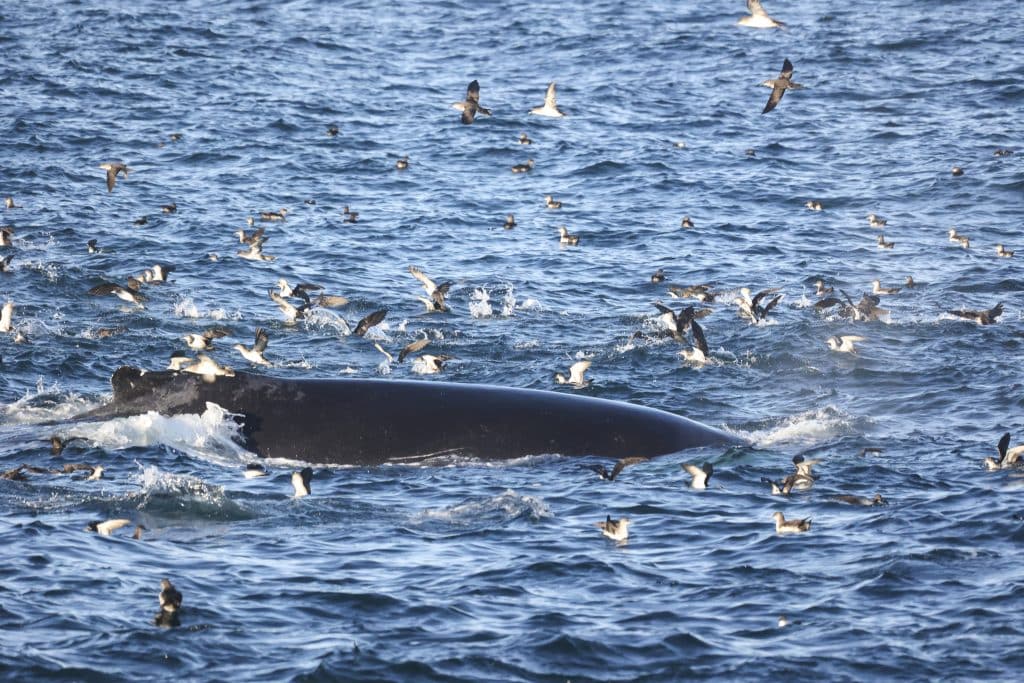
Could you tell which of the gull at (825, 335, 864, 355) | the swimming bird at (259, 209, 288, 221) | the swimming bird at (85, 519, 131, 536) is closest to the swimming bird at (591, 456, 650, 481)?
the swimming bird at (85, 519, 131, 536)

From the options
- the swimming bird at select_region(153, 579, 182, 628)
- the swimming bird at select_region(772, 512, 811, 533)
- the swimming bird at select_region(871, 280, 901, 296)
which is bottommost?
the swimming bird at select_region(153, 579, 182, 628)

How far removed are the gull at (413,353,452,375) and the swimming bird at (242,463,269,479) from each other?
6103 millimetres

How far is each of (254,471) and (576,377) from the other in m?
6.32

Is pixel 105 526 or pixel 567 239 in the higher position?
pixel 567 239

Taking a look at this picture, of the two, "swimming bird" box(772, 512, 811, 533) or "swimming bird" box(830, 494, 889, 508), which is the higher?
"swimming bird" box(830, 494, 889, 508)

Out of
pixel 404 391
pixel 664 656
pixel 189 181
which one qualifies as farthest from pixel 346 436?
pixel 189 181

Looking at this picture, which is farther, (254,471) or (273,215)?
(273,215)

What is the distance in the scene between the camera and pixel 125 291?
2397cm

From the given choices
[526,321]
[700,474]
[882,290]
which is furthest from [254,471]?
[882,290]

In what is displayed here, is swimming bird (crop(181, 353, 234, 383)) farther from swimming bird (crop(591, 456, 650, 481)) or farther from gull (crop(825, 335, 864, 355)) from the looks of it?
gull (crop(825, 335, 864, 355))

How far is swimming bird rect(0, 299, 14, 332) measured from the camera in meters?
22.1

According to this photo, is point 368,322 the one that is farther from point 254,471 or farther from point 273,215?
point 273,215

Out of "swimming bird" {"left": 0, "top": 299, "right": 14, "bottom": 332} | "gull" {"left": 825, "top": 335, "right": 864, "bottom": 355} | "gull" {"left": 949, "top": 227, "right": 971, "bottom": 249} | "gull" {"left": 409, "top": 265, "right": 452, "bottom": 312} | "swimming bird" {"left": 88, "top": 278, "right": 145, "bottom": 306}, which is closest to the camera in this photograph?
"swimming bird" {"left": 0, "top": 299, "right": 14, "bottom": 332}

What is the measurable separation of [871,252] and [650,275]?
4.59 m
